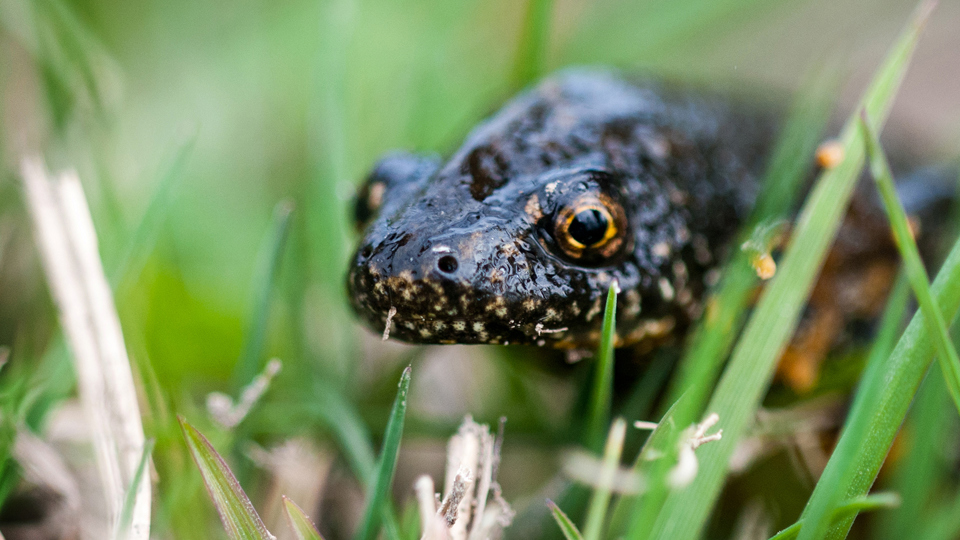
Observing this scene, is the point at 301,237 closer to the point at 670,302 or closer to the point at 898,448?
the point at 670,302

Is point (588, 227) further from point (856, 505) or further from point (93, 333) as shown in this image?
point (93, 333)

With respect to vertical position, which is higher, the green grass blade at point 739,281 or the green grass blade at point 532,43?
the green grass blade at point 532,43

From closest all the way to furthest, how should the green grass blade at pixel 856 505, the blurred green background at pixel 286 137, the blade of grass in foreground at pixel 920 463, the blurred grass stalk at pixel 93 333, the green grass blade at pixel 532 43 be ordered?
the green grass blade at pixel 856 505 → the blurred grass stalk at pixel 93 333 → the blade of grass in foreground at pixel 920 463 → the blurred green background at pixel 286 137 → the green grass blade at pixel 532 43

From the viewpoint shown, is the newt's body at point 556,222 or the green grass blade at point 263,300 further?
the green grass blade at point 263,300

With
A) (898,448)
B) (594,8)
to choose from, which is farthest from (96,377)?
(594,8)

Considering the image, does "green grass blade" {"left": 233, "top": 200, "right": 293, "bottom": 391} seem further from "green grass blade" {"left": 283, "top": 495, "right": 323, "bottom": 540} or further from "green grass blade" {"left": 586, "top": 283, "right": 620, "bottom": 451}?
"green grass blade" {"left": 586, "top": 283, "right": 620, "bottom": 451}

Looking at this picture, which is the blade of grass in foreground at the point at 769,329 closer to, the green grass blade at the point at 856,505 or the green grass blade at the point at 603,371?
the green grass blade at the point at 856,505

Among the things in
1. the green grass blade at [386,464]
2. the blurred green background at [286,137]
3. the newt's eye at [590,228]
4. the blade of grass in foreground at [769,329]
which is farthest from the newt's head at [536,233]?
the blurred green background at [286,137]

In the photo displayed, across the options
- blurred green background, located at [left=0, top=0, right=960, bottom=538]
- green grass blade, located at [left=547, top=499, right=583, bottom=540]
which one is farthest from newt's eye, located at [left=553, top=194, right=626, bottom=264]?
blurred green background, located at [left=0, top=0, right=960, bottom=538]
